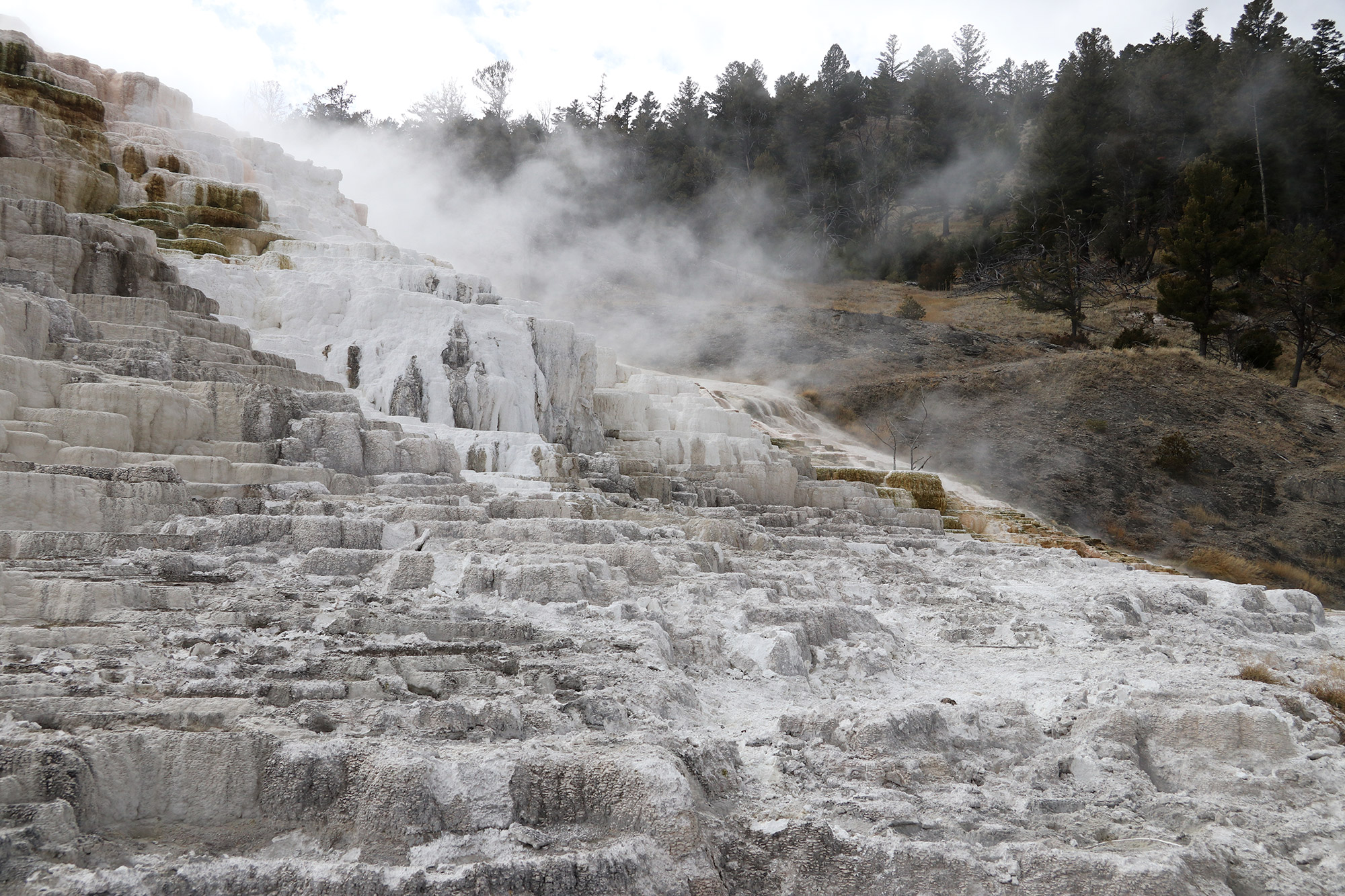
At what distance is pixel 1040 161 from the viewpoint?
30.4 m

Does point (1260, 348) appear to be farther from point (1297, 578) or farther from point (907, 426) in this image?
point (1297, 578)

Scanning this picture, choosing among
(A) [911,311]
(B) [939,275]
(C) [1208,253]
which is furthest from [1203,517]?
(B) [939,275]

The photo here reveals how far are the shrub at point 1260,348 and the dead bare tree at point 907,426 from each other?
8.44 metres

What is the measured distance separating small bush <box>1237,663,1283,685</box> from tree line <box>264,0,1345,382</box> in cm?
2006

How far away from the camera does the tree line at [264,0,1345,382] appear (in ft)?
73.0

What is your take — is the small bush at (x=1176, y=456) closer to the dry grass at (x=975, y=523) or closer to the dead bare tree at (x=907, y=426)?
the dead bare tree at (x=907, y=426)

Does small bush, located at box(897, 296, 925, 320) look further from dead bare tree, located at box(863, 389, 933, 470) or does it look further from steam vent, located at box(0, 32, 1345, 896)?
steam vent, located at box(0, 32, 1345, 896)

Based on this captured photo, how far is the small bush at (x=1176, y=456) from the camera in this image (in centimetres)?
1739

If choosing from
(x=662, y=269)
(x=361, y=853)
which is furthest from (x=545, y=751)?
(x=662, y=269)

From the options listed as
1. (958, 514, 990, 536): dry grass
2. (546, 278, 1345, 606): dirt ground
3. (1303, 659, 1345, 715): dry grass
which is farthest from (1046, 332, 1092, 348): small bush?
(1303, 659, 1345, 715): dry grass

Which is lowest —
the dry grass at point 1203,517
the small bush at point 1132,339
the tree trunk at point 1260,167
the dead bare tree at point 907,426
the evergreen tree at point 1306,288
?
the dry grass at point 1203,517

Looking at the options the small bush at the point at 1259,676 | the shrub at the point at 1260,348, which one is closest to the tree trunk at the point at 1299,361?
the shrub at the point at 1260,348

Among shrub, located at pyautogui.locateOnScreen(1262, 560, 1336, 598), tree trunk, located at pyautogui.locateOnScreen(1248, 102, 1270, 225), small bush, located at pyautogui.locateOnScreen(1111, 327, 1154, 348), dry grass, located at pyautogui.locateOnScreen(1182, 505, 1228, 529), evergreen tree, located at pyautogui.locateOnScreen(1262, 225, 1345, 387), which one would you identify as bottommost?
shrub, located at pyautogui.locateOnScreen(1262, 560, 1336, 598)

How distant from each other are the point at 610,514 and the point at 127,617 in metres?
4.38
